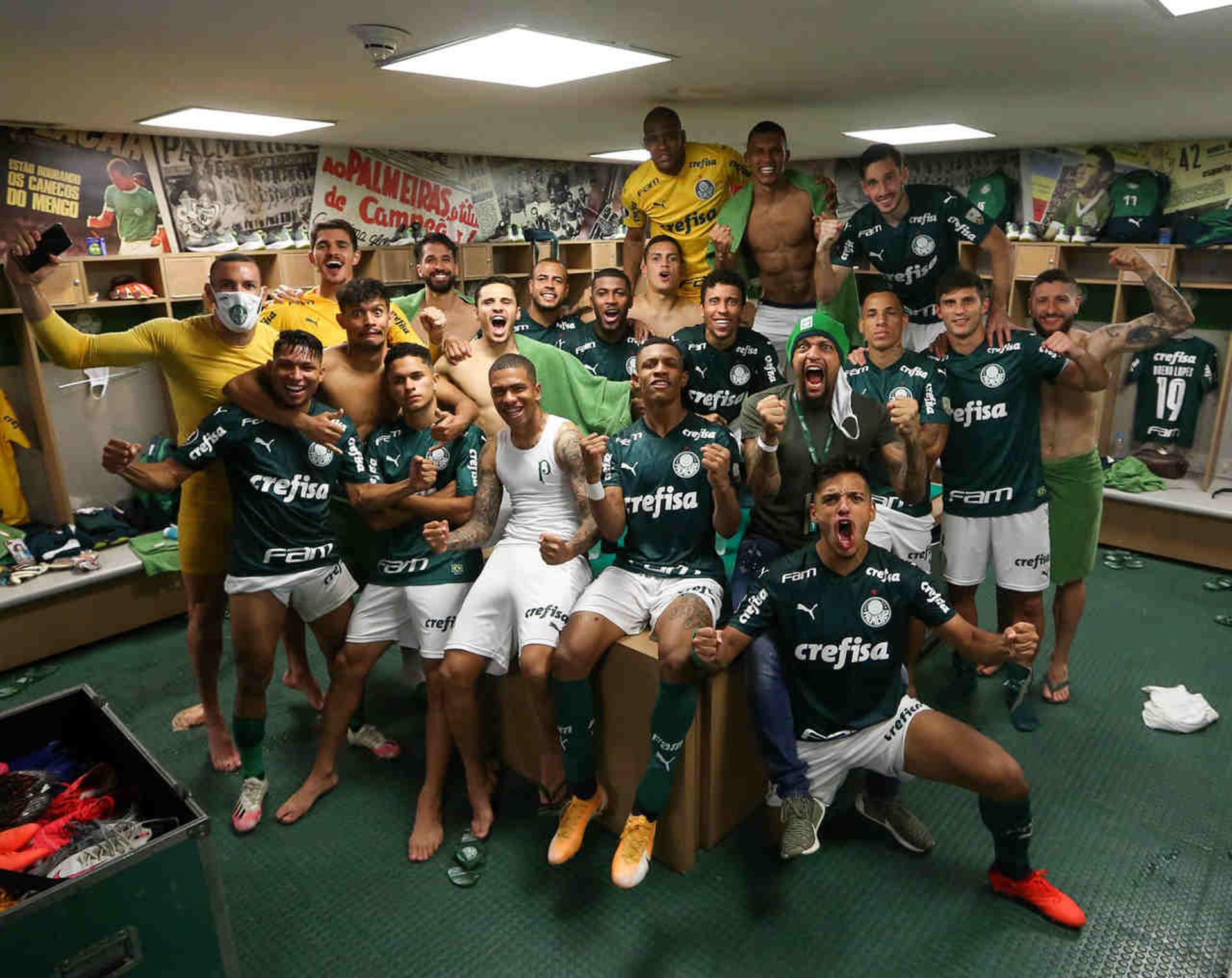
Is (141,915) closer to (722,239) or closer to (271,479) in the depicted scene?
(271,479)

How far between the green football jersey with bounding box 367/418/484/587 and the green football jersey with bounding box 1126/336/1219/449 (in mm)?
5409

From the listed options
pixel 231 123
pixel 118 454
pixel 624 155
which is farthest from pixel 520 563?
pixel 624 155

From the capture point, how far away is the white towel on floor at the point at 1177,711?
3.61 m

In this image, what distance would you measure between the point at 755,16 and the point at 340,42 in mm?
1368

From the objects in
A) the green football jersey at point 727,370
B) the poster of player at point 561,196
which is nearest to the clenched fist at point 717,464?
the green football jersey at point 727,370

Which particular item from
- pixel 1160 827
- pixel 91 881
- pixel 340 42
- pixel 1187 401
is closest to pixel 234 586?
pixel 91 881

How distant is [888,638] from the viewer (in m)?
2.59

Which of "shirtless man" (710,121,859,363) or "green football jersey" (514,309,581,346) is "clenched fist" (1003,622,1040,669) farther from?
"green football jersey" (514,309,581,346)

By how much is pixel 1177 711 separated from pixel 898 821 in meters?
1.62

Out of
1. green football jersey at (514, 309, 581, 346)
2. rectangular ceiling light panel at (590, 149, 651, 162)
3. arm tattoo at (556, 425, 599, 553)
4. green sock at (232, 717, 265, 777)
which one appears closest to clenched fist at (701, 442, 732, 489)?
arm tattoo at (556, 425, 599, 553)

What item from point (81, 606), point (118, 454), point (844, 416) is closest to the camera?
point (118, 454)

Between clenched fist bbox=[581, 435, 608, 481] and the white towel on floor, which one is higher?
clenched fist bbox=[581, 435, 608, 481]

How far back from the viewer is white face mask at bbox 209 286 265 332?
305cm

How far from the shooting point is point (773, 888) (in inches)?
110
